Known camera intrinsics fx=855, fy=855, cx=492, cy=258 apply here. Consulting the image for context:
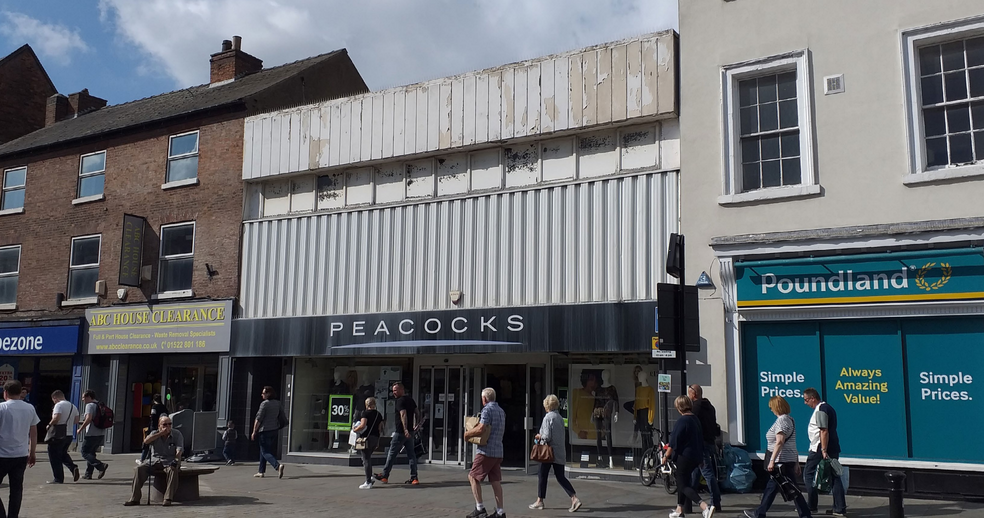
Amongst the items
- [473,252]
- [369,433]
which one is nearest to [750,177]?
[473,252]

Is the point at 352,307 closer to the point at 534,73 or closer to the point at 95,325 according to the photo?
the point at 534,73

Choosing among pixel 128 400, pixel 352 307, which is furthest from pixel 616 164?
pixel 128 400

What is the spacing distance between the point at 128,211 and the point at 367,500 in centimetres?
1253

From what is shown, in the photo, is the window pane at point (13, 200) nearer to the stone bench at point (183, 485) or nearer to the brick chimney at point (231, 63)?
the brick chimney at point (231, 63)

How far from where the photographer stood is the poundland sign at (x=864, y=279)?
11.5 meters

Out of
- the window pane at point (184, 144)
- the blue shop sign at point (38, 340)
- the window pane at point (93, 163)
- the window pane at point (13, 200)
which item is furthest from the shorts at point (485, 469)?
the window pane at point (13, 200)

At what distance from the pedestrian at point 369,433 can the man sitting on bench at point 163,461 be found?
9.57 feet

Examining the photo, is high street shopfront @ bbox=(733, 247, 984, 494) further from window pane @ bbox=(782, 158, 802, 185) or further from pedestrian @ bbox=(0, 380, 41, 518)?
pedestrian @ bbox=(0, 380, 41, 518)

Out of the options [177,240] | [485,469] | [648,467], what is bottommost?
[648,467]

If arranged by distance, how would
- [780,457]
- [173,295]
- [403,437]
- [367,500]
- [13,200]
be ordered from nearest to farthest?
[780,457], [367,500], [403,437], [173,295], [13,200]

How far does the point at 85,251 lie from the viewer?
2252cm

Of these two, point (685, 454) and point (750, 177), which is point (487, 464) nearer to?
point (685, 454)

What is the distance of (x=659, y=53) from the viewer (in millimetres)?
14508

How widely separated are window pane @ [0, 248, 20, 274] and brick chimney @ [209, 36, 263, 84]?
738cm
